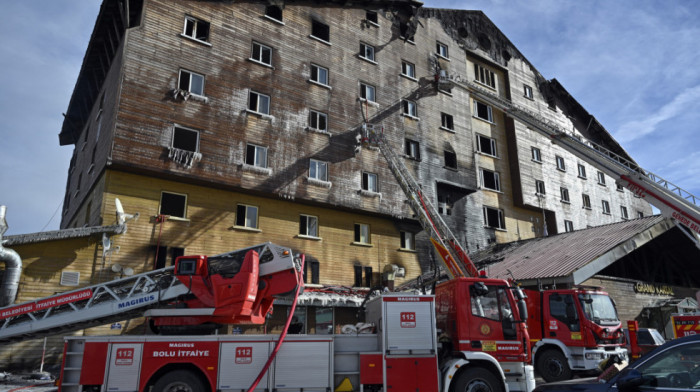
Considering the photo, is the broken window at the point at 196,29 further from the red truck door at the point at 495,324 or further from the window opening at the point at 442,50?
the red truck door at the point at 495,324

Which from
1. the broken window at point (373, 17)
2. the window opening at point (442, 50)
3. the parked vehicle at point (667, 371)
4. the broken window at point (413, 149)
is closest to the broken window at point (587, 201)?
the window opening at point (442, 50)

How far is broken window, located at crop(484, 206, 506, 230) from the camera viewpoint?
34031 millimetres

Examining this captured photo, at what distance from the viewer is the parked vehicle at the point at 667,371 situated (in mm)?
5594

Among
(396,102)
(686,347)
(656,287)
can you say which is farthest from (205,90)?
(656,287)

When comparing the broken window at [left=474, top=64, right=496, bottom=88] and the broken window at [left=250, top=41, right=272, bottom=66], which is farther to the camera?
the broken window at [left=474, top=64, right=496, bottom=88]

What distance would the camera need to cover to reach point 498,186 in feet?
117

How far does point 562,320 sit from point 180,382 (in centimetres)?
1249

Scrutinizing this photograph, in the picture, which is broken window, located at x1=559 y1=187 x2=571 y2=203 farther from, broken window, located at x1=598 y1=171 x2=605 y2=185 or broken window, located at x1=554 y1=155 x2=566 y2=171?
broken window, located at x1=598 y1=171 x2=605 y2=185

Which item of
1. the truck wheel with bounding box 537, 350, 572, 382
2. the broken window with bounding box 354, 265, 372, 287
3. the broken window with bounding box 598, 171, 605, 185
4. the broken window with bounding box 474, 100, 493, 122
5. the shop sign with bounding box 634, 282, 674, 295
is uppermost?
the broken window with bounding box 474, 100, 493, 122

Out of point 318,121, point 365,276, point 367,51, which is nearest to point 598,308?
point 365,276

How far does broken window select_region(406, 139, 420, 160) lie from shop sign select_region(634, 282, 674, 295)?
1460 cm

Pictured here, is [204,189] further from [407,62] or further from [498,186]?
[498,186]

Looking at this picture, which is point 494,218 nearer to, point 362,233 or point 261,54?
point 362,233

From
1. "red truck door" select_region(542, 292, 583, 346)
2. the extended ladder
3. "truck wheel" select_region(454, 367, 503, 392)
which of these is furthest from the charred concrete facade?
"truck wheel" select_region(454, 367, 503, 392)
